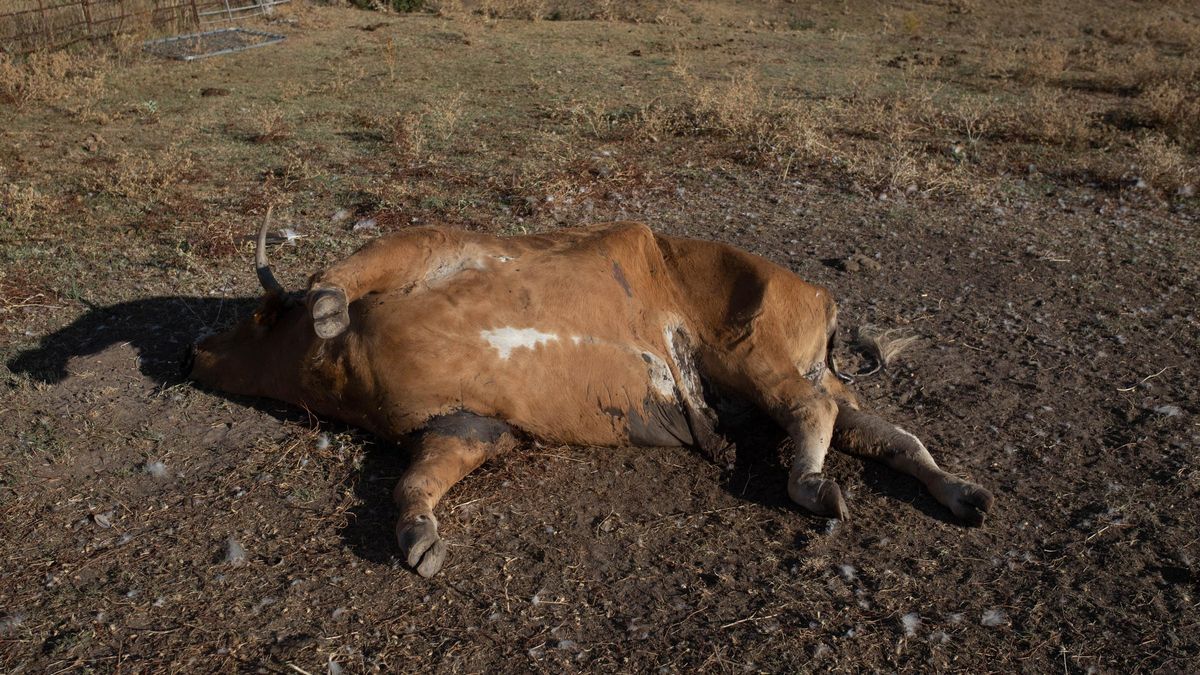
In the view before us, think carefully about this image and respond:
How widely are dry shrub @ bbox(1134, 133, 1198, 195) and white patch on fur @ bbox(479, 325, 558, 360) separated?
21.5 ft

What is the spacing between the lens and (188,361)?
4430 millimetres

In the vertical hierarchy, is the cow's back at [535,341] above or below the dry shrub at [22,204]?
above

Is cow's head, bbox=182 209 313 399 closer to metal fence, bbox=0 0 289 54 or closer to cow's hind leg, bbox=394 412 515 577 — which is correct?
cow's hind leg, bbox=394 412 515 577

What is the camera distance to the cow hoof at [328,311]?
10.9 ft

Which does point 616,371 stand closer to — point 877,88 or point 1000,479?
point 1000,479

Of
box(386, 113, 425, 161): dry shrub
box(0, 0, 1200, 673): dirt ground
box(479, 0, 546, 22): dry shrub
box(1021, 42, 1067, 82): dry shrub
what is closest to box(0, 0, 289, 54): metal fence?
box(0, 0, 1200, 673): dirt ground

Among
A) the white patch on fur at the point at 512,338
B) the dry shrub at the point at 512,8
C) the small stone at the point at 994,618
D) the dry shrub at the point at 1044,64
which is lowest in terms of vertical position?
the dry shrub at the point at 512,8

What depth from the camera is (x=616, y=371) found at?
13.1 feet

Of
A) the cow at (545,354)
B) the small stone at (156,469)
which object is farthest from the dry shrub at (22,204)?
the small stone at (156,469)

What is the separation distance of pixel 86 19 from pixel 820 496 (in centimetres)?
1232

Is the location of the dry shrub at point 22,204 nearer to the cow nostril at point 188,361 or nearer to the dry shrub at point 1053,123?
the cow nostril at point 188,361

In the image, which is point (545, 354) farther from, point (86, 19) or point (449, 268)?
point (86, 19)

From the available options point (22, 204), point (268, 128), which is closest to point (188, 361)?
point (22, 204)

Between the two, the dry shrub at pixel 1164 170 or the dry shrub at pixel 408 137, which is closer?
the dry shrub at pixel 1164 170
